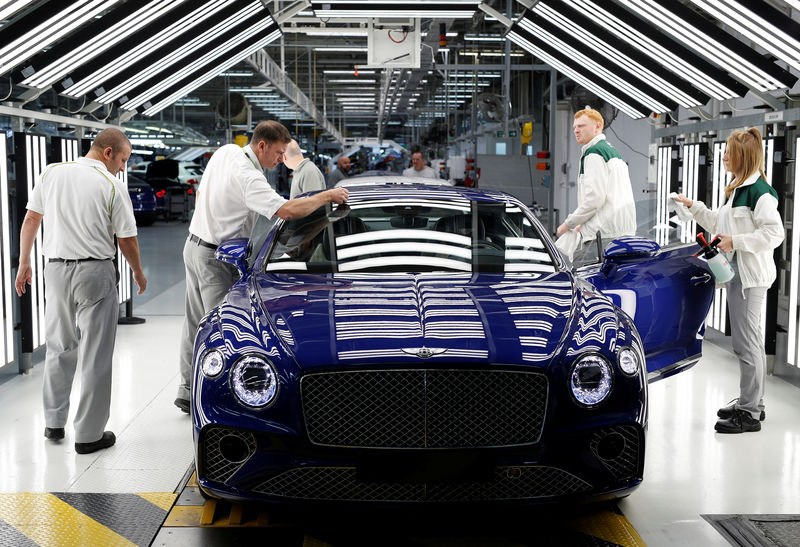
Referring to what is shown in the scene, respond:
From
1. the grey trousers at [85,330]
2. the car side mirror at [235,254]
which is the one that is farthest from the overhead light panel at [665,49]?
the grey trousers at [85,330]

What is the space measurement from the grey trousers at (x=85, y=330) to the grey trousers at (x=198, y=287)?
636 millimetres

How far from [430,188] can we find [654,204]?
4858 millimetres

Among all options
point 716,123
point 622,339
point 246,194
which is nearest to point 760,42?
point 716,123

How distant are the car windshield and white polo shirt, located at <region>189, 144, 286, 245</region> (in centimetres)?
66

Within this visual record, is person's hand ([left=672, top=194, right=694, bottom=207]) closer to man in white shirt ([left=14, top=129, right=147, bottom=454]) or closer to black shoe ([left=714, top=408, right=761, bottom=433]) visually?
black shoe ([left=714, top=408, right=761, bottom=433])

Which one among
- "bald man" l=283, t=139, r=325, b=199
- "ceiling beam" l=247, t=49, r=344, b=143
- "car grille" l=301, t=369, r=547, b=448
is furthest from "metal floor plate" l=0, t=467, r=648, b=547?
"ceiling beam" l=247, t=49, r=344, b=143

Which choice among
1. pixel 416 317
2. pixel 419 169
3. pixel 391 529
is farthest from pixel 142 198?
pixel 416 317

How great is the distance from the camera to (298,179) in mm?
8703

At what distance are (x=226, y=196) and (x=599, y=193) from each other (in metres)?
2.35

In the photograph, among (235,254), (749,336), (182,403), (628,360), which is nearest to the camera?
(628,360)

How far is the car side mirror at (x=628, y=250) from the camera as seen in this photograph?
4152 millimetres

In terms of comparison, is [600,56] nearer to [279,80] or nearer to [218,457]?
[218,457]

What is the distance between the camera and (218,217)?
196 inches

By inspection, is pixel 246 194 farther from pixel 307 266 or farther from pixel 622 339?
pixel 622 339
